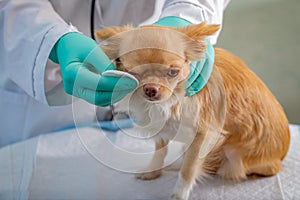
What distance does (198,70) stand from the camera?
0.64m

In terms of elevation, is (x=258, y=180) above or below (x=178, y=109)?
below

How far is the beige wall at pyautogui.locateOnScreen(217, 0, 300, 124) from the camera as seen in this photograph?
1633mm

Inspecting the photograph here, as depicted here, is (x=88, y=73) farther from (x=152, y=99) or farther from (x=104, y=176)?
(x=104, y=176)

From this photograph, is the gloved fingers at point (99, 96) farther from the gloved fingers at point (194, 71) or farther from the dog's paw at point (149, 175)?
the dog's paw at point (149, 175)

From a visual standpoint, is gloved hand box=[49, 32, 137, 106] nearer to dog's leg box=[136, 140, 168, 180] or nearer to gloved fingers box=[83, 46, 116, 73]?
gloved fingers box=[83, 46, 116, 73]

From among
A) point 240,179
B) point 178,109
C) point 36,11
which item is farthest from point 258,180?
point 36,11

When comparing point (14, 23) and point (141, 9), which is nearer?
point (14, 23)

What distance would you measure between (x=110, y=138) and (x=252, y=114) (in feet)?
1.03

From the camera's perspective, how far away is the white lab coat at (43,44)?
724mm

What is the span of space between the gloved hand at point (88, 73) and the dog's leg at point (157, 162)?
7.6 inches

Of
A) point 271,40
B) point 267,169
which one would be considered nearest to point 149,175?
point 267,169

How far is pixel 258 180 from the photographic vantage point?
0.87 meters

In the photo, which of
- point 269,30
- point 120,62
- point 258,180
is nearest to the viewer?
point 120,62

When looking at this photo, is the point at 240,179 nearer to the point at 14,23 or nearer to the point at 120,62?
the point at 120,62
